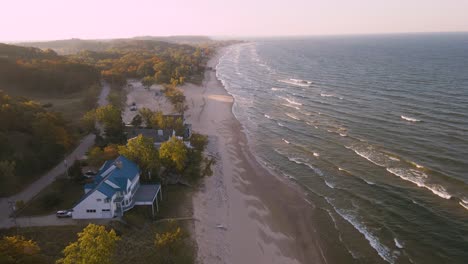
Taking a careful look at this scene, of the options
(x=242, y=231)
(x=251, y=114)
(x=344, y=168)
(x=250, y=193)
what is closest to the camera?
(x=242, y=231)

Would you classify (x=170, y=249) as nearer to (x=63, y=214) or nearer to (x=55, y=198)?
(x=63, y=214)

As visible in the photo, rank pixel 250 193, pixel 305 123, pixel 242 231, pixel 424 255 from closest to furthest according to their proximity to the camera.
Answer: pixel 424 255, pixel 242 231, pixel 250 193, pixel 305 123

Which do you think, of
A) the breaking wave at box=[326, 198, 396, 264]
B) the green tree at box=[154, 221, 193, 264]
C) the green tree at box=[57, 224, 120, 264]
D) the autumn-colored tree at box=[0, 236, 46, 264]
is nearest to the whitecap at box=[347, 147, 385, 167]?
the breaking wave at box=[326, 198, 396, 264]

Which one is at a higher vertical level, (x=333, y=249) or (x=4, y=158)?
(x=4, y=158)

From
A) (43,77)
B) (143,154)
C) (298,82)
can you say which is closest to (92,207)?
(143,154)

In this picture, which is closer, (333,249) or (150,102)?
(333,249)

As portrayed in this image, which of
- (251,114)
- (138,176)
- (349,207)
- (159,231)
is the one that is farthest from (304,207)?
(251,114)

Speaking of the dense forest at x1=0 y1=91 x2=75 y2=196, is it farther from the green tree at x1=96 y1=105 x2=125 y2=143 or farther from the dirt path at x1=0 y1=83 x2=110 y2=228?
the green tree at x1=96 y1=105 x2=125 y2=143

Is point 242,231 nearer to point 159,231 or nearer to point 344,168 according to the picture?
point 159,231
